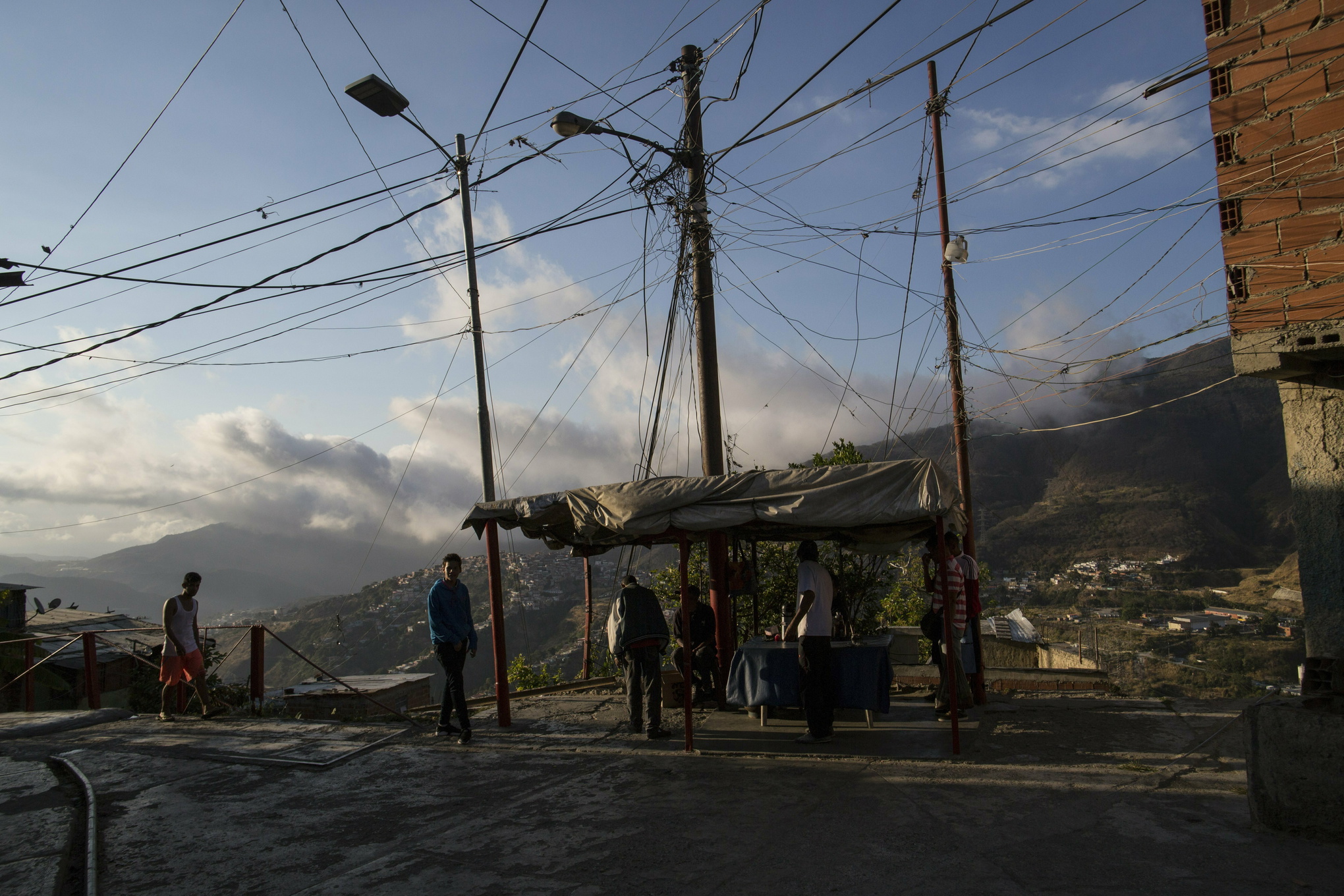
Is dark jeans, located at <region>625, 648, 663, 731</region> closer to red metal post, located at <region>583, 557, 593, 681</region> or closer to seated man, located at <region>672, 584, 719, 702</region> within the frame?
seated man, located at <region>672, 584, 719, 702</region>

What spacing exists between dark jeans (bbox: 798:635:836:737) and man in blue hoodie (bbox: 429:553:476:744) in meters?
3.64

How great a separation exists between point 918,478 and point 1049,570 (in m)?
48.2

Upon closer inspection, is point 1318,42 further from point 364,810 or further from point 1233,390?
point 1233,390

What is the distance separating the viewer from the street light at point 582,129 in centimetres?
1086

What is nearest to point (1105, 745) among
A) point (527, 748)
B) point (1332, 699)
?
point (1332, 699)

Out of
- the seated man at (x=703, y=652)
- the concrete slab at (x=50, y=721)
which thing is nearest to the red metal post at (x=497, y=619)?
the seated man at (x=703, y=652)

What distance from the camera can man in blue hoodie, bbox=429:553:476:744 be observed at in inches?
317

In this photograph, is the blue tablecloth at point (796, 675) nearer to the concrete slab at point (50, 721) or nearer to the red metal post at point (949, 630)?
the red metal post at point (949, 630)

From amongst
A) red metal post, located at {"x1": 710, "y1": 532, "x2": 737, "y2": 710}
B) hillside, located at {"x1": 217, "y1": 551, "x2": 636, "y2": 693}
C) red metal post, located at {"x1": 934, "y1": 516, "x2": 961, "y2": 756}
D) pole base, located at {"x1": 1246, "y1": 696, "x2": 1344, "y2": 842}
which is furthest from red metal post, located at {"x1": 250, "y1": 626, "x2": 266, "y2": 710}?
hillside, located at {"x1": 217, "y1": 551, "x2": 636, "y2": 693}

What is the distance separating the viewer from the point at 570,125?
10914 millimetres

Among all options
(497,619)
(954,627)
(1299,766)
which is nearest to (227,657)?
(497,619)

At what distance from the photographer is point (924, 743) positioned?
7168mm

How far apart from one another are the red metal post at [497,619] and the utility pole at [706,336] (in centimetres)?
262

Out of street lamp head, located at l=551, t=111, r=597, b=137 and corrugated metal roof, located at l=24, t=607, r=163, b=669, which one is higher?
street lamp head, located at l=551, t=111, r=597, b=137
